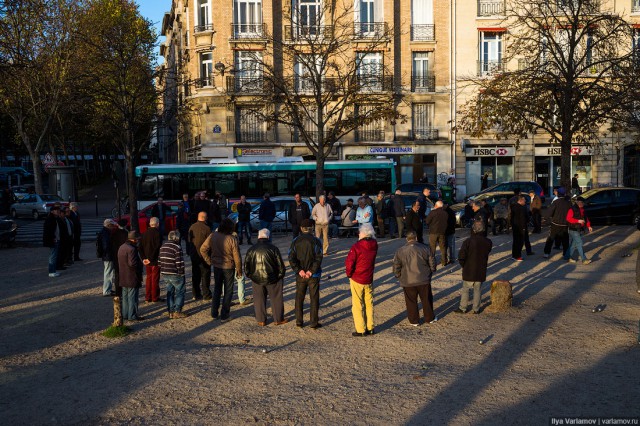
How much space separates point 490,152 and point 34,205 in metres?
27.1

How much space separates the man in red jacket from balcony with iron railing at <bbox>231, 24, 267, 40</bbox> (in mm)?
30801

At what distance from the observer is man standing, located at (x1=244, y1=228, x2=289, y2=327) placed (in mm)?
10133

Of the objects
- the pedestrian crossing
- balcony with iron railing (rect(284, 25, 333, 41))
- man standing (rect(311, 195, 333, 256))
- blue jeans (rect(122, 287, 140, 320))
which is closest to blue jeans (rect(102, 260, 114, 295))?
blue jeans (rect(122, 287, 140, 320))

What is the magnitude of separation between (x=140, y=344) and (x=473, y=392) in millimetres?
5006

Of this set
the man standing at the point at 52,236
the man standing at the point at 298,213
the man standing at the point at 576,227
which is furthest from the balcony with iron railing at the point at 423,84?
the man standing at the point at 52,236

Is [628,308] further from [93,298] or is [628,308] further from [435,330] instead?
[93,298]

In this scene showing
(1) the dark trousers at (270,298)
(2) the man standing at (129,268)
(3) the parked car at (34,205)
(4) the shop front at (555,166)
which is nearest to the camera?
(1) the dark trousers at (270,298)

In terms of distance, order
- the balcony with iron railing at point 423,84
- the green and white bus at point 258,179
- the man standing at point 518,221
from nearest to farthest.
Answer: the man standing at point 518,221, the green and white bus at point 258,179, the balcony with iron railing at point 423,84

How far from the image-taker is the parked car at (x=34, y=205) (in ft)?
114

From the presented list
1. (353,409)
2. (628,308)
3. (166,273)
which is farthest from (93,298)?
(628,308)

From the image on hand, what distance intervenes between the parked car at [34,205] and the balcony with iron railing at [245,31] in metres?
14.1

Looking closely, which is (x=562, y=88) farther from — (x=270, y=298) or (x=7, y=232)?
(x=7, y=232)

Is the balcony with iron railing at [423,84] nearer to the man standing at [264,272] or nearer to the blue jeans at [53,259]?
the blue jeans at [53,259]

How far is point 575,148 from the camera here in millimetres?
39656
